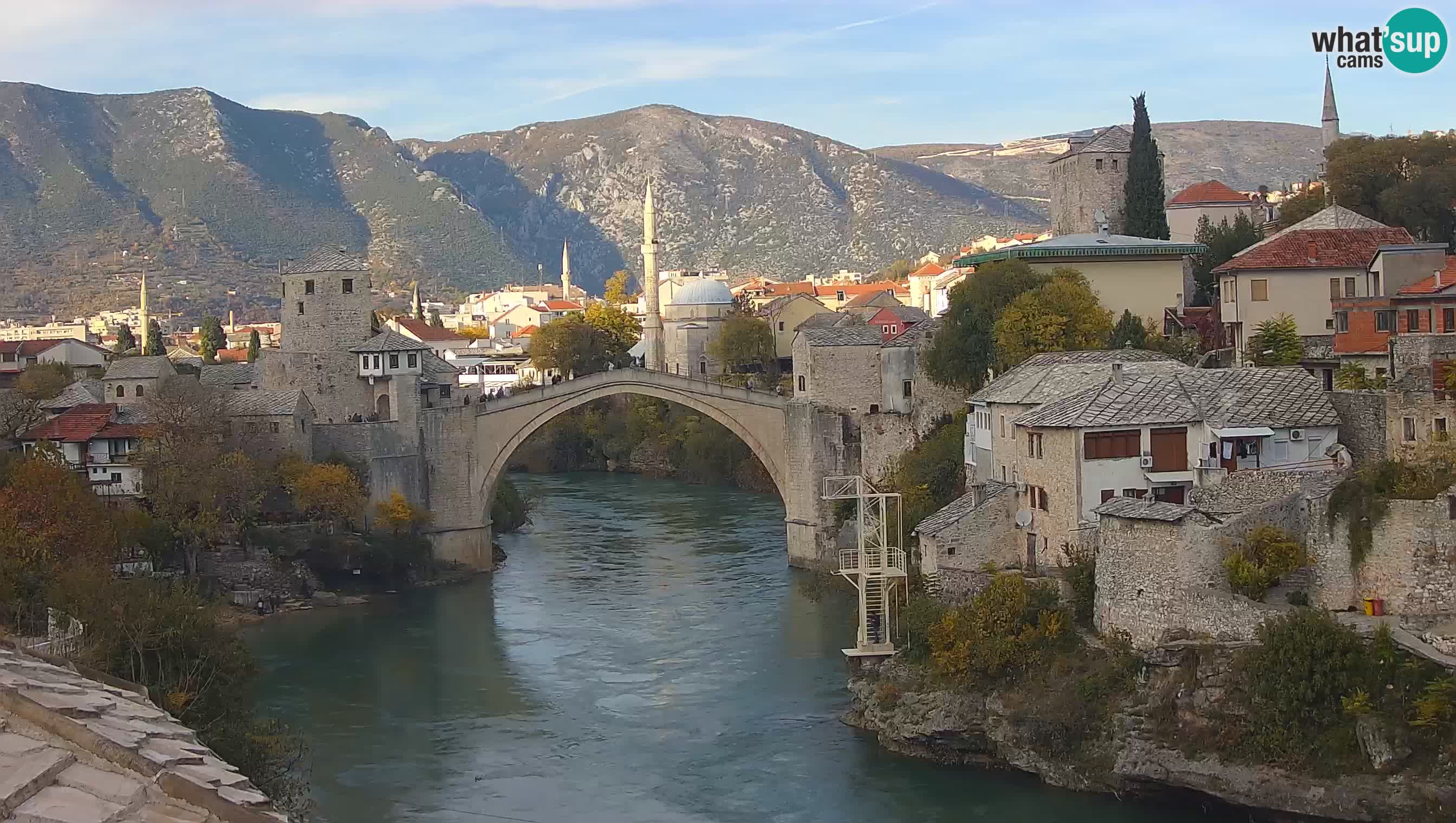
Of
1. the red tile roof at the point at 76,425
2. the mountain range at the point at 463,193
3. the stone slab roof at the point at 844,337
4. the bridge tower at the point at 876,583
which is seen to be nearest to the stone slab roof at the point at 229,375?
the red tile roof at the point at 76,425

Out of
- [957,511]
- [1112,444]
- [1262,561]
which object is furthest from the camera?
[957,511]

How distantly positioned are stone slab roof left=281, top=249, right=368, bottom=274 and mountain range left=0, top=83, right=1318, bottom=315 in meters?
65.0

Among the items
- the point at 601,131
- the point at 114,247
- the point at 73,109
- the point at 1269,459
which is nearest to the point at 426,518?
the point at 1269,459

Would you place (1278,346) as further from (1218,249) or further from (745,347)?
(745,347)

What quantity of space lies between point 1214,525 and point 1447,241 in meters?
18.3

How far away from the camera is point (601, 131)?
164 m

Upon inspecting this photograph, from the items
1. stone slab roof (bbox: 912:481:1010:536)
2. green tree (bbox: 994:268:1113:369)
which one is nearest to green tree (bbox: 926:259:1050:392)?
green tree (bbox: 994:268:1113:369)

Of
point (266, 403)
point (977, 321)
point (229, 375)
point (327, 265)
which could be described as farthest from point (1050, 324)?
point (229, 375)

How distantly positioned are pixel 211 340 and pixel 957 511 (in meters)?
49.5

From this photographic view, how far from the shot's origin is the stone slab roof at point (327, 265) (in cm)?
4484

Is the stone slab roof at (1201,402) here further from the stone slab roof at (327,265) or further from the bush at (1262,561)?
the stone slab roof at (327,265)

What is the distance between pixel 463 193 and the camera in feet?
554

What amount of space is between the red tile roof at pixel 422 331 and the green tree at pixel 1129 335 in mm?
43296

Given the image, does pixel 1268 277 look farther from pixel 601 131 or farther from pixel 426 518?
pixel 601 131
